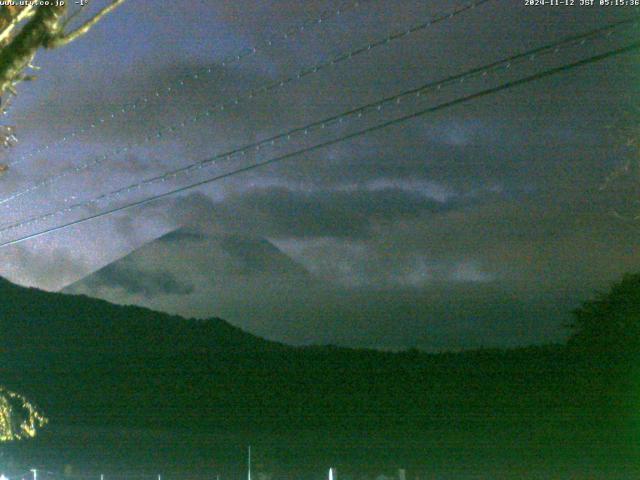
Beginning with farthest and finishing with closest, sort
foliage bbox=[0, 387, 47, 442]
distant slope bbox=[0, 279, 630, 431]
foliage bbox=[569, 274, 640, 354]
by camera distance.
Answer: distant slope bbox=[0, 279, 630, 431] → foliage bbox=[569, 274, 640, 354] → foliage bbox=[0, 387, 47, 442]

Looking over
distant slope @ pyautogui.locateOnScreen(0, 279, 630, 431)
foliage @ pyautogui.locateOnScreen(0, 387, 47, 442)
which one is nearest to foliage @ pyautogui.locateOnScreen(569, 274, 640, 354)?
distant slope @ pyautogui.locateOnScreen(0, 279, 630, 431)

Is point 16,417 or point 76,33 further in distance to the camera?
point 16,417

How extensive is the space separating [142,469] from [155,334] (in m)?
17.1

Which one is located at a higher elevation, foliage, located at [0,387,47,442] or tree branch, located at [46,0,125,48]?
tree branch, located at [46,0,125,48]

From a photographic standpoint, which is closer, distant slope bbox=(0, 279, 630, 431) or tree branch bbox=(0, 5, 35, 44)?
tree branch bbox=(0, 5, 35, 44)

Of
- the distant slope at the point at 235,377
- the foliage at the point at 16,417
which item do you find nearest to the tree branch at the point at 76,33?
the foliage at the point at 16,417

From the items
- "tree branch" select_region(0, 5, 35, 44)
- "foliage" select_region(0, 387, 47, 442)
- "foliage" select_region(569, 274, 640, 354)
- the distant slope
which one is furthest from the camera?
the distant slope

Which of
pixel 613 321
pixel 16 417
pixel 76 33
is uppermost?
A: pixel 613 321

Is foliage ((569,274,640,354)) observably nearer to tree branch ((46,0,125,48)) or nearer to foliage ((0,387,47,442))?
foliage ((0,387,47,442))

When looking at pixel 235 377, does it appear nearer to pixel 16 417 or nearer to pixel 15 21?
pixel 16 417

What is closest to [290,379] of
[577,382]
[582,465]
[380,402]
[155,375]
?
[380,402]

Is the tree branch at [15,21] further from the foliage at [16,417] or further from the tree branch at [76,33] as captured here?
the foliage at [16,417]

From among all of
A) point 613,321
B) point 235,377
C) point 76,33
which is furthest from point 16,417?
point 235,377

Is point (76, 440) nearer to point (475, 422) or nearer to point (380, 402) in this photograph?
point (380, 402)
